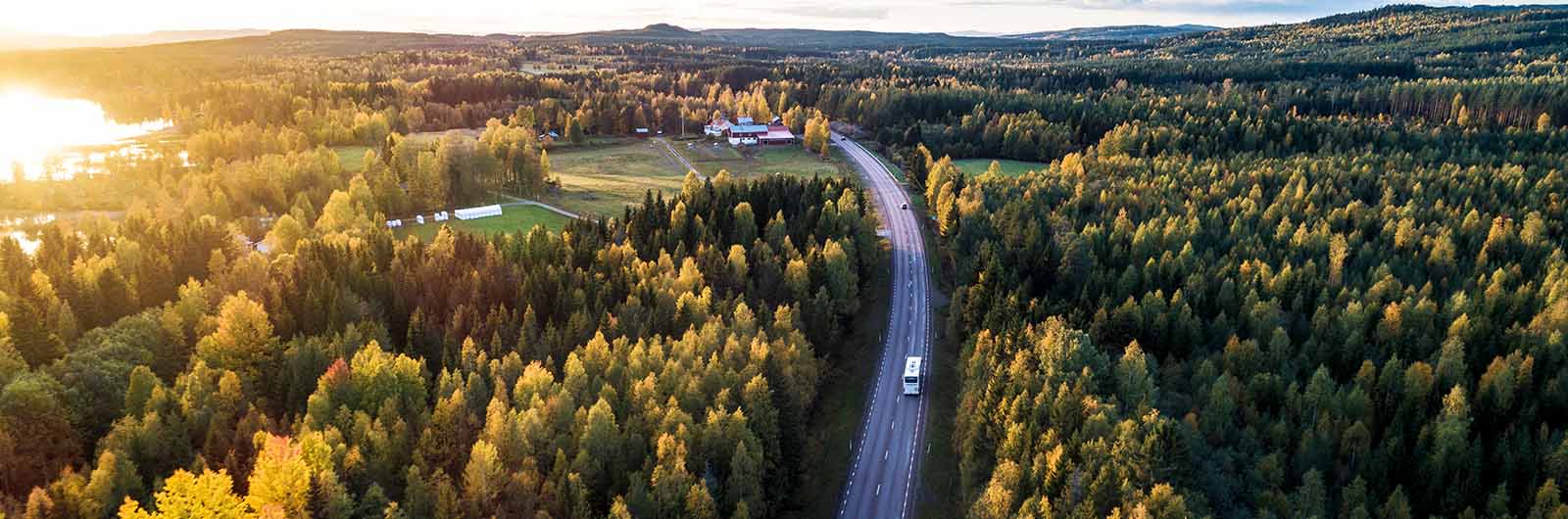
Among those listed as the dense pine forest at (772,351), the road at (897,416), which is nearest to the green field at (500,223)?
the dense pine forest at (772,351)

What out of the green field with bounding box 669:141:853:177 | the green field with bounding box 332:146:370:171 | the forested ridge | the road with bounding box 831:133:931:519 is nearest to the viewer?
the forested ridge

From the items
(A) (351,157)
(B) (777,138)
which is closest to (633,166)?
(B) (777,138)

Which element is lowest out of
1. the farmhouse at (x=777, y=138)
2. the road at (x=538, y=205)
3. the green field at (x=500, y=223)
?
the green field at (x=500, y=223)

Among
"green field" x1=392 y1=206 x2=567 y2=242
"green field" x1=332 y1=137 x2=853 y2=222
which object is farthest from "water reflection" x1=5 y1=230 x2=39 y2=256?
"green field" x1=332 y1=137 x2=853 y2=222

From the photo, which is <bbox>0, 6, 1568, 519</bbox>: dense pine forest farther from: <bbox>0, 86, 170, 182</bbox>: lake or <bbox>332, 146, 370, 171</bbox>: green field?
<bbox>0, 86, 170, 182</bbox>: lake

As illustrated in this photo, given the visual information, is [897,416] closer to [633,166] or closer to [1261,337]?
[1261,337]

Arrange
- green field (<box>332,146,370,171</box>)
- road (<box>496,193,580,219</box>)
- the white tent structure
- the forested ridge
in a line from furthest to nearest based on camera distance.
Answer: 1. green field (<box>332,146,370,171</box>)
2. road (<box>496,193,580,219</box>)
3. the white tent structure
4. the forested ridge

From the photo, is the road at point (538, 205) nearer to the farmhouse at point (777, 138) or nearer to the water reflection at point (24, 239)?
the water reflection at point (24, 239)
